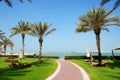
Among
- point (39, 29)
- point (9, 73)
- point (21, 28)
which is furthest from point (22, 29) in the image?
point (9, 73)

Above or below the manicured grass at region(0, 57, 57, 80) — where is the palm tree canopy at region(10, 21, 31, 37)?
above

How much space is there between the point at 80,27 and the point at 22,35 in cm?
2603

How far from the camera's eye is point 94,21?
34.3 meters

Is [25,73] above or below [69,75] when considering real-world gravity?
above

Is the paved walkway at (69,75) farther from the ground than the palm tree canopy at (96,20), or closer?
closer

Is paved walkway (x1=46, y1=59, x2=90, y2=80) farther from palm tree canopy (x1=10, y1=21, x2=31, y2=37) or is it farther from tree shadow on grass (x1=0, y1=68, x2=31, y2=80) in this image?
palm tree canopy (x1=10, y1=21, x2=31, y2=37)

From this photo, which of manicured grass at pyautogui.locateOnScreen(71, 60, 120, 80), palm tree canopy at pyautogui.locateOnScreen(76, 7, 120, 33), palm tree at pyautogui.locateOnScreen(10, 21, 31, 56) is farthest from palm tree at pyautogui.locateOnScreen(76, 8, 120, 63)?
palm tree at pyautogui.locateOnScreen(10, 21, 31, 56)

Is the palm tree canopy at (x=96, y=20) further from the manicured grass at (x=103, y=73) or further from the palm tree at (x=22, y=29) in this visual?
the palm tree at (x=22, y=29)

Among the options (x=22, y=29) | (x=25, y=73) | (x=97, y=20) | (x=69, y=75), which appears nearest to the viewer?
(x=69, y=75)

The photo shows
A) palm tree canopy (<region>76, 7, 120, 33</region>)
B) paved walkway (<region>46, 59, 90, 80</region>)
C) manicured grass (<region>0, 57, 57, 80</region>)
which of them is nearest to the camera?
Result: paved walkway (<region>46, 59, 90, 80</region>)

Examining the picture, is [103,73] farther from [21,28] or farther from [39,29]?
[21,28]

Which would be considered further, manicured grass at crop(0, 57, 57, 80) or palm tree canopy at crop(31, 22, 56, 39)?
palm tree canopy at crop(31, 22, 56, 39)

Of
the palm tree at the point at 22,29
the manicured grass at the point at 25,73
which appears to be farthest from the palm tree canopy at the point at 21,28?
the manicured grass at the point at 25,73

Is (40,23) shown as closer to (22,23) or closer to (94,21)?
(94,21)
